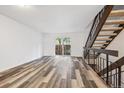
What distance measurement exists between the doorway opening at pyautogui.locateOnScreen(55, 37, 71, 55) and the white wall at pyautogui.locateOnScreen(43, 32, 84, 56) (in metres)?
0.90

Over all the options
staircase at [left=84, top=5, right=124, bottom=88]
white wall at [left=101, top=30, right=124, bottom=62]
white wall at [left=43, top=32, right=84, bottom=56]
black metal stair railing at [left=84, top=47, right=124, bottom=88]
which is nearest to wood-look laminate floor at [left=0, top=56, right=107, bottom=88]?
black metal stair railing at [left=84, top=47, right=124, bottom=88]

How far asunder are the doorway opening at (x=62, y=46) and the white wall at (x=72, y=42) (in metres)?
0.90

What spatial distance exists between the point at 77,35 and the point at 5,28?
19.2 ft

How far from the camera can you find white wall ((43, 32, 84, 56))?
952 centimetres

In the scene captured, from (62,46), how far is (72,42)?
152 centimetres

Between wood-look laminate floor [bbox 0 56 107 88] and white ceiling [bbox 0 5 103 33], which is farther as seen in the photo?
white ceiling [bbox 0 5 103 33]

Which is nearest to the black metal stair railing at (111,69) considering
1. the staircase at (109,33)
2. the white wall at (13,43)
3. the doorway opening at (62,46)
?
the staircase at (109,33)

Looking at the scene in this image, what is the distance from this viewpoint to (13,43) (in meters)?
5.14

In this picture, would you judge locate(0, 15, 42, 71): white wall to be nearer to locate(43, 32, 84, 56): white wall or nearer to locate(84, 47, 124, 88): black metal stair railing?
locate(84, 47, 124, 88): black metal stair railing

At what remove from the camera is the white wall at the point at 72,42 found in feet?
31.2
